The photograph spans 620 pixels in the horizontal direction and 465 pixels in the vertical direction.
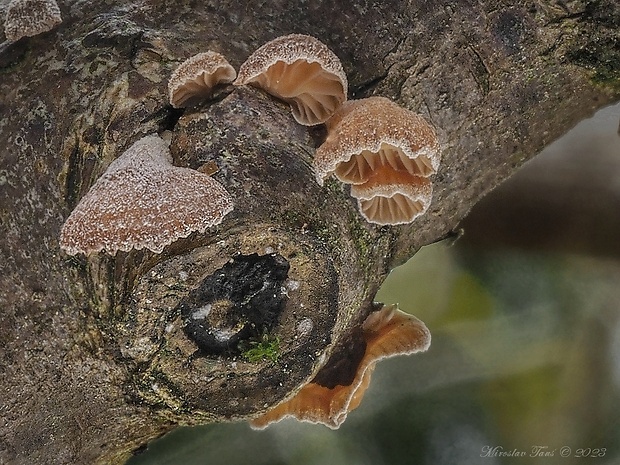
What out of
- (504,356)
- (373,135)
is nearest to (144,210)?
(373,135)

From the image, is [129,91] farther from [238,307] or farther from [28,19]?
[238,307]

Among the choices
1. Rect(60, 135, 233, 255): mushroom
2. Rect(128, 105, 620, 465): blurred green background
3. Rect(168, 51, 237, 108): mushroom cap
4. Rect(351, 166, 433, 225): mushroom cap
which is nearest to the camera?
Rect(60, 135, 233, 255): mushroom

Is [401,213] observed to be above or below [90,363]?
above

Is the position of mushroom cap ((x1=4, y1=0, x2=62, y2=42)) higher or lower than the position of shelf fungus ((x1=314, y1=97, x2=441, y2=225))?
higher

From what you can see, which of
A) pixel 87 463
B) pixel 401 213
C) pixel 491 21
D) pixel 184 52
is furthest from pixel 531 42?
pixel 87 463

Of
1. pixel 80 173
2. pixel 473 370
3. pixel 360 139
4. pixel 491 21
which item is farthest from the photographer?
pixel 473 370

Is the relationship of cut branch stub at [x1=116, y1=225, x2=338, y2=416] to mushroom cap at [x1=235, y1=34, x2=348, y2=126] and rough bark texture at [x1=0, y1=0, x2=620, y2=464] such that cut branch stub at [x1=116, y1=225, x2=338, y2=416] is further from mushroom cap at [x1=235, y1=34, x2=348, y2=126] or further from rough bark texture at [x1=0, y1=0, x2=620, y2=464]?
mushroom cap at [x1=235, y1=34, x2=348, y2=126]

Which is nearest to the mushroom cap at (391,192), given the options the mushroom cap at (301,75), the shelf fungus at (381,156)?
the shelf fungus at (381,156)

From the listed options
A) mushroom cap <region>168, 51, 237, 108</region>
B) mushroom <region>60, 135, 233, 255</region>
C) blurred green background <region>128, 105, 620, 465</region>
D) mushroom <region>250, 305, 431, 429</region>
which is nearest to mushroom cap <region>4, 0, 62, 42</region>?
mushroom cap <region>168, 51, 237, 108</region>
